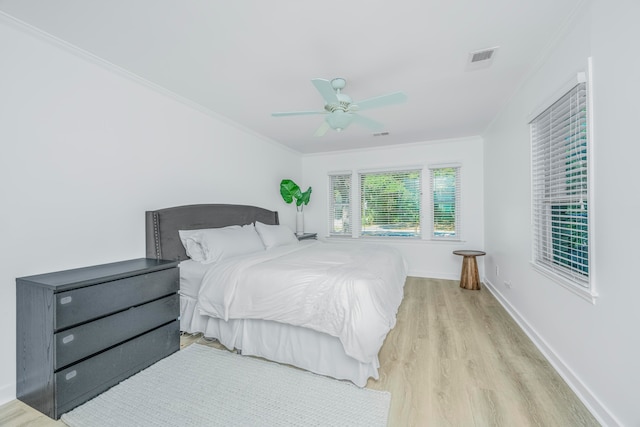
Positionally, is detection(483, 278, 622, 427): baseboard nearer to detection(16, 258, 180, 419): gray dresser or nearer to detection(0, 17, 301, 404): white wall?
detection(16, 258, 180, 419): gray dresser

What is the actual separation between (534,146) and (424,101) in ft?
3.94

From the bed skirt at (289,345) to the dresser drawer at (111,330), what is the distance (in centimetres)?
37

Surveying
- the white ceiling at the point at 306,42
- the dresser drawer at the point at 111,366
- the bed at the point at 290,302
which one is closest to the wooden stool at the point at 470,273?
the bed at the point at 290,302

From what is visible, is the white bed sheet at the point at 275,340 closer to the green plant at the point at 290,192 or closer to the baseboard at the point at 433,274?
the green plant at the point at 290,192

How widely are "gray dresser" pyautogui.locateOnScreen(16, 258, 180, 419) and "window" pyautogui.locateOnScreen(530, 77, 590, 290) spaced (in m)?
3.12

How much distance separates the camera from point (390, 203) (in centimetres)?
528

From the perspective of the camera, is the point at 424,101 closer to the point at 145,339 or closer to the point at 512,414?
the point at 512,414

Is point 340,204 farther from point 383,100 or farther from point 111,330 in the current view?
point 111,330

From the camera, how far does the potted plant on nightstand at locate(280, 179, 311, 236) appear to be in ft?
16.4

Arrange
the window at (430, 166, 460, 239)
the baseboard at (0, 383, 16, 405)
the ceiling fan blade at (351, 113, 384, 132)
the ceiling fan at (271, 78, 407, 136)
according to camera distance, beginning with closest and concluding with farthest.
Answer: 1. the baseboard at (0, 383, 16, 405)
2. the ceiling fan at (271, 78, 407, 136)
3. the ceiling fan blade at (351, 113, 384, 132)
4. the window at (430, 166, 460, 239)

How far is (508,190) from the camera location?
3260 millimetres

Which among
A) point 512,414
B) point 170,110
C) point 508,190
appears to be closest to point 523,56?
point 508,190

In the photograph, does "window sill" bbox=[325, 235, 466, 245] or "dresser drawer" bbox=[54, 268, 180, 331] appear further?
"window sill" bbox=[325, 235, 466, 245]

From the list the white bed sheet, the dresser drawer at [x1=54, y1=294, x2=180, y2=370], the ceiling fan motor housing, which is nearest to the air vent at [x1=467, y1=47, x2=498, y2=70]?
the ceiling fan motor housing
